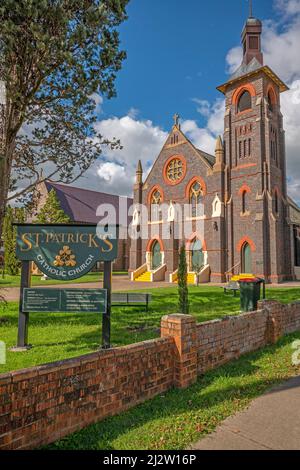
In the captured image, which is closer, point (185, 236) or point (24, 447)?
point (24, 447)

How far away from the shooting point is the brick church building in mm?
24078

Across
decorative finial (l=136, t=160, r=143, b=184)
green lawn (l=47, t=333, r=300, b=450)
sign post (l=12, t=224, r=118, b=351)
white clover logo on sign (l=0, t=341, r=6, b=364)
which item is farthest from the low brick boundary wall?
decorative finial (l=136, t=160, r=143, b=184)

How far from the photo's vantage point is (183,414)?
414cm

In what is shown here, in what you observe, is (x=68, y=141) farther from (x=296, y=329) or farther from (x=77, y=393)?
(x=296, y=329)

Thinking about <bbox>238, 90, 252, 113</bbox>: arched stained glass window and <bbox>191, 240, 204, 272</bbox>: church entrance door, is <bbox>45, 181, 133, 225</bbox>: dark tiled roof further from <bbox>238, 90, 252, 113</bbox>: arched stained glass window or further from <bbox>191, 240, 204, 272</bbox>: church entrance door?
<bbox>238, 90, 252, 113</bbox>: arched stained glass window

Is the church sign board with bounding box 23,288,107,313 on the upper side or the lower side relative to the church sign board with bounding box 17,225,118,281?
lower

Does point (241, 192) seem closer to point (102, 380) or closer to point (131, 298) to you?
point (131, 298)

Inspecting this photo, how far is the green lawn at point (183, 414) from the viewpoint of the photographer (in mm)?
3463

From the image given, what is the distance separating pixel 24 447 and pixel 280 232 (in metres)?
24.6

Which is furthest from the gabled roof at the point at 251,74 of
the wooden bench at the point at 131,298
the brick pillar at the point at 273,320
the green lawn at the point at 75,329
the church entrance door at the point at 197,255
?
the brick pillar at the point at 273,320

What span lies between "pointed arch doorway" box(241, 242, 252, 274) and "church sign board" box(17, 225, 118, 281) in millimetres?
19906

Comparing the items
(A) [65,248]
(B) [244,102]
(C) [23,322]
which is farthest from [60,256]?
(B) [244,102]

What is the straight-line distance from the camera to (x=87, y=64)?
784 centimetres
